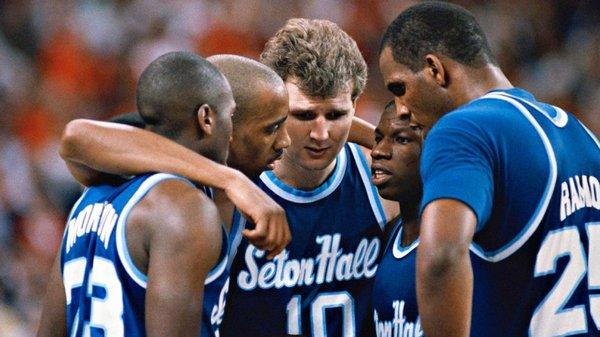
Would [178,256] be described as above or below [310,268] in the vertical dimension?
below

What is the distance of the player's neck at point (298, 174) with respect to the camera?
Answer: 4102 mm

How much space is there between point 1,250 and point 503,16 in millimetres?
4858

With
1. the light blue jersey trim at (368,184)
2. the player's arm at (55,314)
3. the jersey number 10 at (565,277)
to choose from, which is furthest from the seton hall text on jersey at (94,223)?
the light blue jersey trim at (368,184)

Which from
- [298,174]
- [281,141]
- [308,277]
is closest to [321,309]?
[308,277]

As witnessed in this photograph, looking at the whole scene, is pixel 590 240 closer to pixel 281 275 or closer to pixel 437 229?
pixel 437 229

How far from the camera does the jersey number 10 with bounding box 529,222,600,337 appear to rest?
2930mm

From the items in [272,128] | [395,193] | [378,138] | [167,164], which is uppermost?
[378,138]

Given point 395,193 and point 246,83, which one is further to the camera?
point 395,193

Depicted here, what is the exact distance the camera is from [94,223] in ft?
9.91

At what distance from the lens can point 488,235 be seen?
293 cm

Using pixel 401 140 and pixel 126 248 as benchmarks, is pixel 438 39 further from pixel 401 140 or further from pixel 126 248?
pixel 126 248

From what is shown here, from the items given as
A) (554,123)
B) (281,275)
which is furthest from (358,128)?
(554,123)

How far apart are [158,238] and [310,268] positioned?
1.34m

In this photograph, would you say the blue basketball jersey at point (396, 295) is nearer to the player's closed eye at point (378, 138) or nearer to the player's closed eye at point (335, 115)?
the player's closed eye at point (378, 138)
